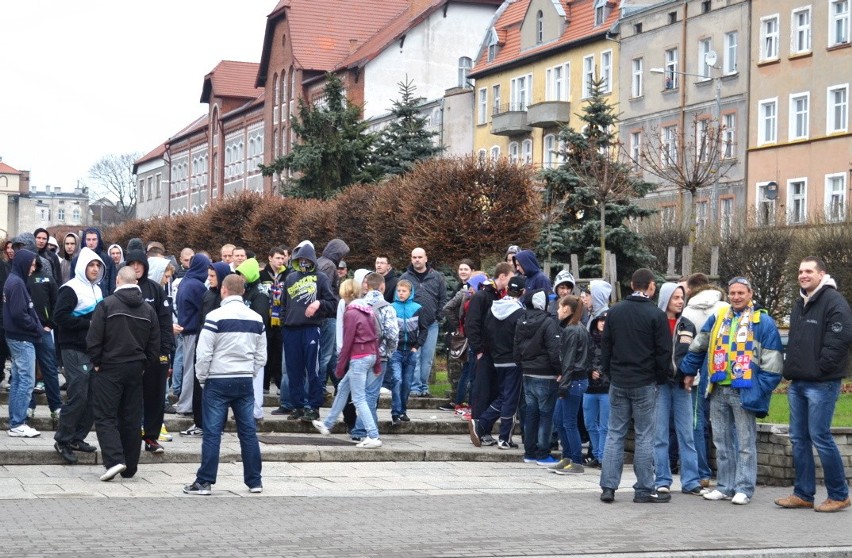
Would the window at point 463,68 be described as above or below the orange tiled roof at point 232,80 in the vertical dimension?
below

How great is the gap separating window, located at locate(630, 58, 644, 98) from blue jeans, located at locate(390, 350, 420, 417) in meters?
41.8

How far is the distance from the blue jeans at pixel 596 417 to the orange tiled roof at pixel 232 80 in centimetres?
9026

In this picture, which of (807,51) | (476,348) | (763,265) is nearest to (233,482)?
(476,348)

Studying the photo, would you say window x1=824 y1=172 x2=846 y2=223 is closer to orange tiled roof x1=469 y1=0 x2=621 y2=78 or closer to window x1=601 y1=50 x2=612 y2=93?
window x1=601 y1=50 x2=612 y2=93

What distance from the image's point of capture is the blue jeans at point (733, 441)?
13125 millimetres

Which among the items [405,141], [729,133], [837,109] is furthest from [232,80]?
[837,109]

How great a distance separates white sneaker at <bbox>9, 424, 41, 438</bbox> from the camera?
15.2 meters

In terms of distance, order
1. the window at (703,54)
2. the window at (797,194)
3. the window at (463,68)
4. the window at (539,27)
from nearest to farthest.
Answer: the window at (797,194)
the window at (703,54)
the window at (539,27)
the window at (463,68)

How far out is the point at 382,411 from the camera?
19.8 metres

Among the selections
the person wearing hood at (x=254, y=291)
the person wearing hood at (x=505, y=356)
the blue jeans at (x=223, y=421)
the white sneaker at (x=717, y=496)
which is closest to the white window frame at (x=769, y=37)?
the person wearing hood at (x=505, y=356)

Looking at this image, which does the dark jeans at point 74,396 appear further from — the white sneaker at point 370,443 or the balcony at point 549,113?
the balcony at point 549,113

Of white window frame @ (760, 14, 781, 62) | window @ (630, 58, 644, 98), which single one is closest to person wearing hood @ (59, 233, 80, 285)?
white window frame @ (760, 14, 781, 62)

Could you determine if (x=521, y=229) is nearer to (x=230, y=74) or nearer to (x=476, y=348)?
(x=476, y=348)

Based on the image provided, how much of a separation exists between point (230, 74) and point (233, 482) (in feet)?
310
